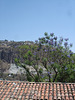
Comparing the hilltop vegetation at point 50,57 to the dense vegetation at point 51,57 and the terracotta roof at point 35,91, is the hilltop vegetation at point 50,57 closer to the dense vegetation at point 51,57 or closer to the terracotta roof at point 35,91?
the dense vegetation at point 51,57

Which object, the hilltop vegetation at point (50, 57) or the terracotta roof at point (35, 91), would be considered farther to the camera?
the hilltop vegetation at point (50, 57)

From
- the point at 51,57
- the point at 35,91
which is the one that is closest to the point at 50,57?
the point at 51,57

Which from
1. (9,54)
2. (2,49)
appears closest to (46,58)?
(9,54)

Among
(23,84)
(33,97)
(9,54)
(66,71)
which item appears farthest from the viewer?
(9,54)

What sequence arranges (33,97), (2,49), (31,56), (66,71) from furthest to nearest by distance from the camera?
(2,49) < (31,56) < (66,71) < (33,97)

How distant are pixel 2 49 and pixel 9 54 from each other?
266 inches

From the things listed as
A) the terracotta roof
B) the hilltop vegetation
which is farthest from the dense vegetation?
the terracotta roof

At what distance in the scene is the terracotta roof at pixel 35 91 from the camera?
8141 mm

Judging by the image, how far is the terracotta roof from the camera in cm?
814

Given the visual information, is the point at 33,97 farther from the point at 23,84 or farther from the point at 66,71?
the point at 66,71

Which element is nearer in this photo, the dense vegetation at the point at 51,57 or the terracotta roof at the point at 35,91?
the terracotta roof at the point at 35,91

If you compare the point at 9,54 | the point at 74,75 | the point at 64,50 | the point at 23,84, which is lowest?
the point at 9,54

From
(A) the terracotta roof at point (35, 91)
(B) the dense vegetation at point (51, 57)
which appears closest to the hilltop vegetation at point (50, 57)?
(B) the dense vegetation at point (51, 57)

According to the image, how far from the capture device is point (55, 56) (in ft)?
A: 51.4
